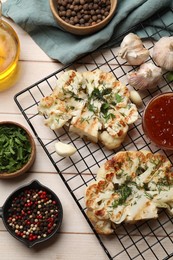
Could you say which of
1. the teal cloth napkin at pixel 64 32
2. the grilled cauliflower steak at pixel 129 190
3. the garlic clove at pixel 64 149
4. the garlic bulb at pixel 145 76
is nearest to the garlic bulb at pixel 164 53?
the garlic bulb at pixel 145 76

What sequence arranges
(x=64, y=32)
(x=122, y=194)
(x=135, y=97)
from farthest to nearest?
(x=64, y=32), (x=135, y=97), (x=122, y=194)

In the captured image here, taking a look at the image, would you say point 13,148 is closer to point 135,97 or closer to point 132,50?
point 135,97

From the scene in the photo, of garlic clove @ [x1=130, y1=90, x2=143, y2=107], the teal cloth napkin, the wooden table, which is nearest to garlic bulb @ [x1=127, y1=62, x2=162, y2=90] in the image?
garlic clove @ [x1=130, y1=90, x2=143, y2=107]

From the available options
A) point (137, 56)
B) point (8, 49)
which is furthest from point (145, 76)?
point (8, 49)

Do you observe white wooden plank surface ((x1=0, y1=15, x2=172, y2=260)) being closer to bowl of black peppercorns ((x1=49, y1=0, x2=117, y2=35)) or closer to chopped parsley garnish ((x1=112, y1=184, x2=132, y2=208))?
chopped parsley garnish ((x1=112, y1=184, x2=132, y2=208))

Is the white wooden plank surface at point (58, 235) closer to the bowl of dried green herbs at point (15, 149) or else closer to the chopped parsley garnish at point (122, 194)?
the bowl of dried green herbs at point (15, 149)
